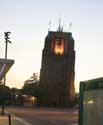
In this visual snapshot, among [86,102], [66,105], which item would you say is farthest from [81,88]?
[66,105]

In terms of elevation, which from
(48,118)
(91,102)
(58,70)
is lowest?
(91,102)

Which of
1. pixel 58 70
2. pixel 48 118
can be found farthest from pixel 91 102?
pixel 58 70

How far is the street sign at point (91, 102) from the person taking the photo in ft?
45.8

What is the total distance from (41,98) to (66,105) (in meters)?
8.54

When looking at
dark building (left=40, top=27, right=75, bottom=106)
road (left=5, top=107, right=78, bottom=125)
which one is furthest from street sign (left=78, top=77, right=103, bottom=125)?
dark building (left=40, top=27, right=75, bottom=106)

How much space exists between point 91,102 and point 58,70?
14646cm

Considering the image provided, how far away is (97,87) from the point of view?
14.4m

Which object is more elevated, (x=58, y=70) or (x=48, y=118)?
(x=58, y=70)

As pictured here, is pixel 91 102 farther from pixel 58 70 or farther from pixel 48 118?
pixel 58 70

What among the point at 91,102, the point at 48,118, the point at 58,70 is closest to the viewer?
the point at 91,102

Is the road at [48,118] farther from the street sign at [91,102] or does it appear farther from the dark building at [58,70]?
the dark building at [58,70]

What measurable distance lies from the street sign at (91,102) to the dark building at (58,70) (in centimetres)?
14296

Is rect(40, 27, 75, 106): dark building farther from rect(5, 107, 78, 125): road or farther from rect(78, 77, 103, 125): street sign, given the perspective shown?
rect(78, 77, 103, 125): street sign

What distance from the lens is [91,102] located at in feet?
48.5
